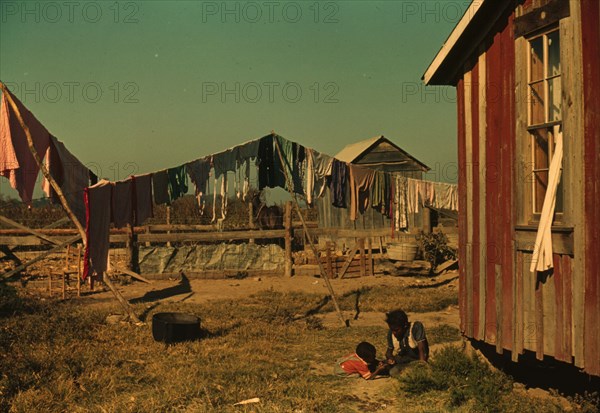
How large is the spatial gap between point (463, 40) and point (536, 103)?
5.43 feet

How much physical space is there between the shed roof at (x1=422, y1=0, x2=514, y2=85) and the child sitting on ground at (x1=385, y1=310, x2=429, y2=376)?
354cm

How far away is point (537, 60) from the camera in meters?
6.84

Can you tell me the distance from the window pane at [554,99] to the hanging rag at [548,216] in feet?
1.18

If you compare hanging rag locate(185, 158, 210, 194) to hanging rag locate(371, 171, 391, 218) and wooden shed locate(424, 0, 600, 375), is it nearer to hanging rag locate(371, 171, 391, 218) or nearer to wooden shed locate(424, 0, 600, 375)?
hanging rag locate(371, 171, 391, 218)

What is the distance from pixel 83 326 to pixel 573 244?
871cm

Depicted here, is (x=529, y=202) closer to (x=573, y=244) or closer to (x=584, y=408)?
(x=573, y=244)

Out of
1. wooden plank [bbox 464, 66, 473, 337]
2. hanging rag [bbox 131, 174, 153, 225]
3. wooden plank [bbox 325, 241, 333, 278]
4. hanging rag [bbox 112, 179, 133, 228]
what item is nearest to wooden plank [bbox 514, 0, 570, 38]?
wooden plank [bbox 464, 66, 473, 337]

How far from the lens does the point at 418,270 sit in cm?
1936

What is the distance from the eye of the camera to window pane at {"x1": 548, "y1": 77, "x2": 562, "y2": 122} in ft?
21.5

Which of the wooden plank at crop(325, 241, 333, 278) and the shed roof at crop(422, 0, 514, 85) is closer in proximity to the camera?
the shed roof at crop(422, 0, 514, 85)

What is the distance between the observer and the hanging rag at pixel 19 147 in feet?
32.2

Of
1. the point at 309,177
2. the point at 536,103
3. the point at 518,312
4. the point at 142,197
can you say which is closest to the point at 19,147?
the point at 142,197

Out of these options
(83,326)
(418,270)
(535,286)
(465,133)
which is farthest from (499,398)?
(418,270)

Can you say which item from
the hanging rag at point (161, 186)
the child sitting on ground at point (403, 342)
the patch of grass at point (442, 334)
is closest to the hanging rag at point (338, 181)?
the hanging rag at point (161, 186)
